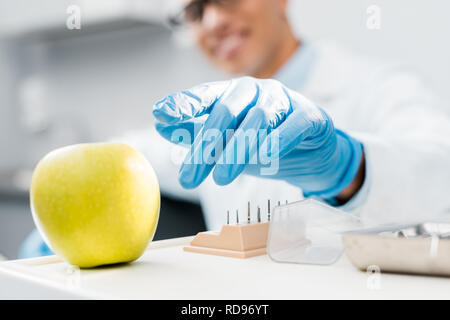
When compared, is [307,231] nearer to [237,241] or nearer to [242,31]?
[237,241]

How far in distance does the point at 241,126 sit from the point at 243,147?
0.03m

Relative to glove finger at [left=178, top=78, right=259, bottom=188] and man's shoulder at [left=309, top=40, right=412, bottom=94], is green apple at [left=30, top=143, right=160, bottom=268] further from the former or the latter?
man's shoulder at [left=309, top=40, right=412, bottom=94]

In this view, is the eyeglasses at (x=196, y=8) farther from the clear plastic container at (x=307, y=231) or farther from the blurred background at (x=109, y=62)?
the clear plastic container at (x=307, y=231)

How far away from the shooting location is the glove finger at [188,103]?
0.42 metres

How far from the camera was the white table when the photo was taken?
0.31 metres

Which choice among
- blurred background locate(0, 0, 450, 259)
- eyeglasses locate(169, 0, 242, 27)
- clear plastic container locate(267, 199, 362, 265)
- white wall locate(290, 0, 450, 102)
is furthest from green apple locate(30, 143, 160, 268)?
white wall locate(290, 0, 450, 102)

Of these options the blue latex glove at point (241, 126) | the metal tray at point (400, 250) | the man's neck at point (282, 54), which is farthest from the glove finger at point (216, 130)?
the man's neck at point (282, 54)

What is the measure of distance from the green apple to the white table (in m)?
0.02

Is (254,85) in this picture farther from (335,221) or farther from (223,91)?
(335,221)

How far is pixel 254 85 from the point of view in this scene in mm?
531

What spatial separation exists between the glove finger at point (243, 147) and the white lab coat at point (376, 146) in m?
0.34

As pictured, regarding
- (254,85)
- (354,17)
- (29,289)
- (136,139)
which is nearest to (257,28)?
(354,17)

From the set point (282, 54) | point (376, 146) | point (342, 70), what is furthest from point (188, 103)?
point (282, 54)
